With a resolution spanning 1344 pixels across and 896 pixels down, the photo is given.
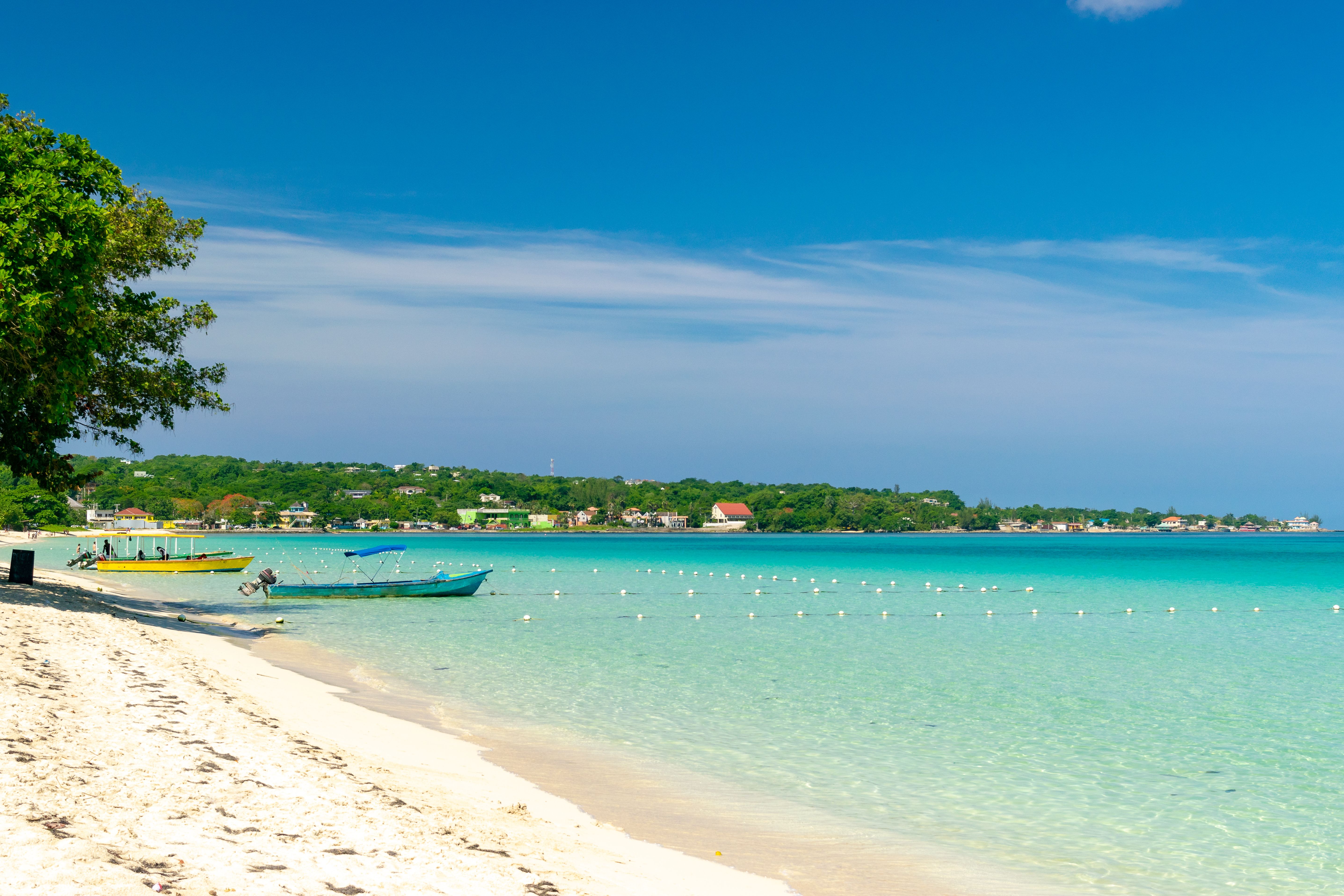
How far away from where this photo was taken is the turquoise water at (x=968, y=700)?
10016 mm

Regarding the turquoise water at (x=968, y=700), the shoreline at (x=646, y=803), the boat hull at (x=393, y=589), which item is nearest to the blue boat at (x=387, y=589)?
the boat hull at (x=393, y=589)

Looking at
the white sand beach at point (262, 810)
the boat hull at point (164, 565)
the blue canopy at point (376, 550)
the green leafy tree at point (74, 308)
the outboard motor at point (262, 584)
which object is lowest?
the boat hull at point (164, 565)

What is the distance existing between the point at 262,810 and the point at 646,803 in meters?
4.24

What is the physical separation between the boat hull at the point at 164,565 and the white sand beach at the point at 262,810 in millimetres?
42212

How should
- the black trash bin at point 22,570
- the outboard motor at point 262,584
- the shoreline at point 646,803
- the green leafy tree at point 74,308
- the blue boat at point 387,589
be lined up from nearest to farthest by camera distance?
the shoreline at point 646,803
the green leafy tree at point 74,308
the black trash bin at point 22,570
the outboard motor at point 262,584
the blue boat at point 387,589

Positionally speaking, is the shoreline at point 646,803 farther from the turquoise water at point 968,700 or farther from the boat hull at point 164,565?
the boat hull at point 164,565

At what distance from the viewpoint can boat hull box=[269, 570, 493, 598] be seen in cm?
3841

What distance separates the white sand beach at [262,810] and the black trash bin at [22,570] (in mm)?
16861

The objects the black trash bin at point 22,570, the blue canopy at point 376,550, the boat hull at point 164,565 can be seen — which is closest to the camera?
the black trash bin at point 22,570

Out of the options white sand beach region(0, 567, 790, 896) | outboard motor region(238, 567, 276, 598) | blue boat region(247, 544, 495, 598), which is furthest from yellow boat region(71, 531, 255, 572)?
white sand beach region(0, 567, 790, 896)

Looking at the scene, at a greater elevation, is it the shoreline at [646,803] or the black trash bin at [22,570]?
the black trash bin at [22,570]

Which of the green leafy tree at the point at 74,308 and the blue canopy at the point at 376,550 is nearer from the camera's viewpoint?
the green leafy tree at the point at 74,308

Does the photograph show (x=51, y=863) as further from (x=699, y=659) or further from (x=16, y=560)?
(x=16, y=560)

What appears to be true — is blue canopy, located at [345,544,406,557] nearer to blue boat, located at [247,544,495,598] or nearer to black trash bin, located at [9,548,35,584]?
blue boat, located at [247,544,495,598]
